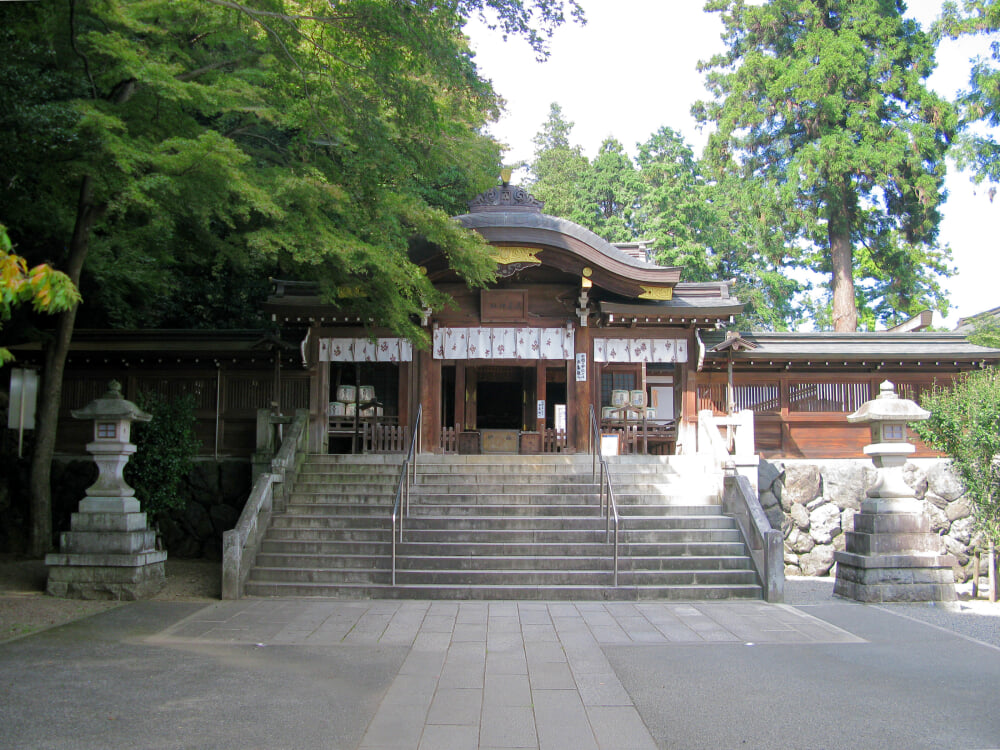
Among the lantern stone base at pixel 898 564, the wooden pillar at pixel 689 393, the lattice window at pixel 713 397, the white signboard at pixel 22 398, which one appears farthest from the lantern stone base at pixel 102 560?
the lattice window at pixel 713 397

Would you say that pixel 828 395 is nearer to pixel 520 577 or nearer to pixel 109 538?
pixel 520 577

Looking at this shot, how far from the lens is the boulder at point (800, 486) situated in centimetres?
1345

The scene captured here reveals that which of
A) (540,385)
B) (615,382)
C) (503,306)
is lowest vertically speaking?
(540,385)

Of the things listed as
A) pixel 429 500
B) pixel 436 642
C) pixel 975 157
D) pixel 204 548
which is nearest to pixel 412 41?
pixel 429 500

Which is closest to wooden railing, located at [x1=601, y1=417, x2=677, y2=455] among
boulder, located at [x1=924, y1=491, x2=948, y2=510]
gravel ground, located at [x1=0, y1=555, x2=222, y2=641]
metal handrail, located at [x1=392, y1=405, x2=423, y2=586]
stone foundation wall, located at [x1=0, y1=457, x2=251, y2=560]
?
metal handrail, located at [x1=392, y1=405, x2=423, y2=586]

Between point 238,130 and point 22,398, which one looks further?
point 238,130

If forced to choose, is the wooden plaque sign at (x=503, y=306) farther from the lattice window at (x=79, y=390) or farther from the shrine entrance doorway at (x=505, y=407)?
the lattice window at (x=79, y=390)

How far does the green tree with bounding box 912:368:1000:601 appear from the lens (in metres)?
10.6

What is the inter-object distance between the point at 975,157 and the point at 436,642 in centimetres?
2225

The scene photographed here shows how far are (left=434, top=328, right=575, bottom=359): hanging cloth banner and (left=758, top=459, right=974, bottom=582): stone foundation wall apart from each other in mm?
4608

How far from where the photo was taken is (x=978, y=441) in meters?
10.6

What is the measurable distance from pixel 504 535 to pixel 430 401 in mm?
4251

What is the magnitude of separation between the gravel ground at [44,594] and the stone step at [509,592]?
3.71 ft

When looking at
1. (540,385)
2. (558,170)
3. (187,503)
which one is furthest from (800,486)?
(558,170)
